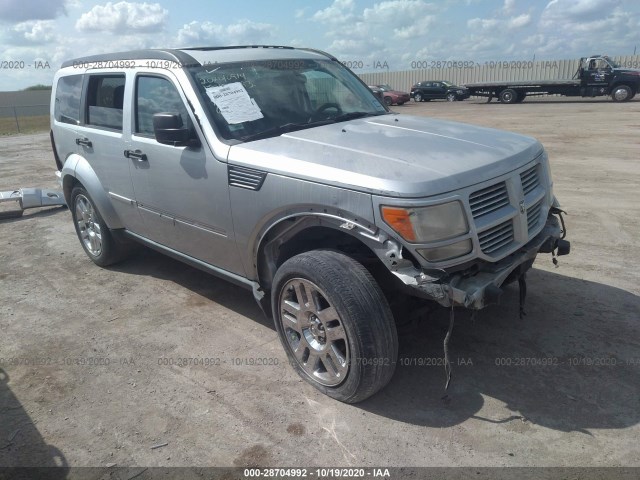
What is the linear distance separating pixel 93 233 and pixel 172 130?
8.28 feet

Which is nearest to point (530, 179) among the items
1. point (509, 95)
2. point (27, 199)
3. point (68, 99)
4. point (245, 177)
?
point (245, 177)

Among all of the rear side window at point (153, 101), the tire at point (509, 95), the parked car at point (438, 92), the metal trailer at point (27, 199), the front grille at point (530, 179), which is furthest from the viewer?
the parked car at point (438, 92)

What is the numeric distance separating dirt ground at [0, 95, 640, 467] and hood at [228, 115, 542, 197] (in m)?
1.13

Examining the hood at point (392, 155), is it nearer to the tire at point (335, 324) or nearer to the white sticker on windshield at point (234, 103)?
the white sticker on windshield at point (234, 103)

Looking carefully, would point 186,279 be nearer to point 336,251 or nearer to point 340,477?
point 336,251

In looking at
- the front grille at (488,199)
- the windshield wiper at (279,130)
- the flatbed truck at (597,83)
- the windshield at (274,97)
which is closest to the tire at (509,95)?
the flatbed truck at (597,83)

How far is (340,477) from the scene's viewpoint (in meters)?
2.72

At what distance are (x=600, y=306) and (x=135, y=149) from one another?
4.01m

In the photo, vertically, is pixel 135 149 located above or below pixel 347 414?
above

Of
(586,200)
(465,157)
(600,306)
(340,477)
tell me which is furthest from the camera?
(586,200)

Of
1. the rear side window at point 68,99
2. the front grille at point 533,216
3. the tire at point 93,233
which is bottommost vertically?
the tire at point 93,233

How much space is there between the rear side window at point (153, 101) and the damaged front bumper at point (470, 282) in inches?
82.9

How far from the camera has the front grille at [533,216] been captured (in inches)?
135

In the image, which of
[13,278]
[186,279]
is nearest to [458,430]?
[186,279]
